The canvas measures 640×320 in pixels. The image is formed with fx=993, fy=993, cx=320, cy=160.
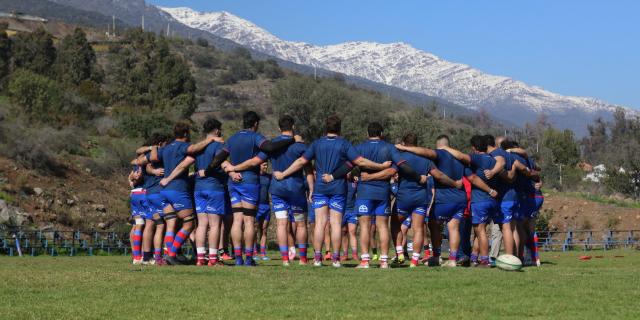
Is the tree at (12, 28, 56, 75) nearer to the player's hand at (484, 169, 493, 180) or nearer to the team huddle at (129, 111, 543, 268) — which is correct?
the team huddle at (129, 111, 543, 268)

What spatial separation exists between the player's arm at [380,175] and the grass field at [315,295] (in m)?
2.12

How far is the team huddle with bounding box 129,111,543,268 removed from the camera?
16.1 meters

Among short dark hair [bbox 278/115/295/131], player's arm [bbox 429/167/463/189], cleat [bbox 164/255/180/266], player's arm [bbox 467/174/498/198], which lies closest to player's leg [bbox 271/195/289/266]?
short dark hair [bbox 278/115/295/131]

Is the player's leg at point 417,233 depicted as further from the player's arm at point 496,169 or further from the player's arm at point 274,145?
the player's arm at point 274,145

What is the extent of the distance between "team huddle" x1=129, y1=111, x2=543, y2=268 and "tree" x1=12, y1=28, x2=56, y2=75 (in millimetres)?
76950

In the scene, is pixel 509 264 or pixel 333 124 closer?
pixel 509 264

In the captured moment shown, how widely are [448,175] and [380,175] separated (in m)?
1.44

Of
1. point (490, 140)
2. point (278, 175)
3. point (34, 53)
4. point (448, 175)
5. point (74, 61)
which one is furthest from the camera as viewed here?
point (34, 53)

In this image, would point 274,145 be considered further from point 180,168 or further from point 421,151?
point 421,151

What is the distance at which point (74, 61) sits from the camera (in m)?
93.5

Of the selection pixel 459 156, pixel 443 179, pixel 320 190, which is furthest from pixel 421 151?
pixel 320 190

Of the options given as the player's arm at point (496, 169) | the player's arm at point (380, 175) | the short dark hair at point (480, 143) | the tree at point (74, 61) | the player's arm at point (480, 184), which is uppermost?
the tree at point (74, 61)

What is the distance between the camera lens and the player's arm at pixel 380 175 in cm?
1598

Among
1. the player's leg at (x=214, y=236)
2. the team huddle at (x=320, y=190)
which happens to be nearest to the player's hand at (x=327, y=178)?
the team huddle at (x=320, y=190)
